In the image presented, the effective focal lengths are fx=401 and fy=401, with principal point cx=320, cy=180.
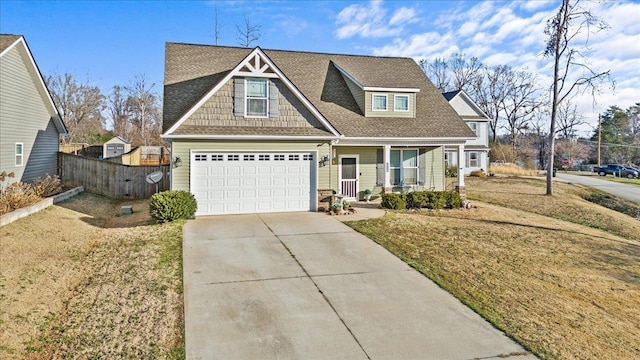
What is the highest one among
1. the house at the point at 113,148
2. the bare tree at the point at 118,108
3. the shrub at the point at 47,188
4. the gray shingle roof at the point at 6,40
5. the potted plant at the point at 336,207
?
the bare tree at the point at 118,108

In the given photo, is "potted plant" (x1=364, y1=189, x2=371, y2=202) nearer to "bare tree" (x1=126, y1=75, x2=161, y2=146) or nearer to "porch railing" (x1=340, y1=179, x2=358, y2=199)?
"porch railing" (x1=340, y1=179, x2=358, y2=199)

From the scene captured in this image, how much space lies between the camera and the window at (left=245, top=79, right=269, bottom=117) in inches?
588

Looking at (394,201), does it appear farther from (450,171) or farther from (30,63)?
(450,171)

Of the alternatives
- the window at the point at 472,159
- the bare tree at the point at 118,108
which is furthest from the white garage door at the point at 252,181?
the bare tree at the point at 118,108

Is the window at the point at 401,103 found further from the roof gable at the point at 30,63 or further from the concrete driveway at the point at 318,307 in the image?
the roof gable at the point at 30,63

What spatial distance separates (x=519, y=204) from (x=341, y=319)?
17240 mm

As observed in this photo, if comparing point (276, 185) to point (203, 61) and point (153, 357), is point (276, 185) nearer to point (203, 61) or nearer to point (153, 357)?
point (203, 61)

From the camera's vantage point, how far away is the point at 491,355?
5.68 meters

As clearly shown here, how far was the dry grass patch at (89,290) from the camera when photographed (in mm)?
5598

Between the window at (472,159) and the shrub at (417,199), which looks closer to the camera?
the shrub at (417,199)

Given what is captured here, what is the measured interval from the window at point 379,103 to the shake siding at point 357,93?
20.0 inches

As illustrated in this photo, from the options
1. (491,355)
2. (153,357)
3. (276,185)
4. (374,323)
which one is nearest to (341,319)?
(374,323)

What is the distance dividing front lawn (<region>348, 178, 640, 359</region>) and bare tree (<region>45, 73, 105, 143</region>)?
1776 inches

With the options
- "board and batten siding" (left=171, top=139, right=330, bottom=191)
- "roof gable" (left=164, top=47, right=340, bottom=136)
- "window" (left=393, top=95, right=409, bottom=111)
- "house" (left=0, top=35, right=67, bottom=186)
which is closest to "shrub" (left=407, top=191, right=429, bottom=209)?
"board and batten siding" (left=171, top=139, right=330, bottom=191)
